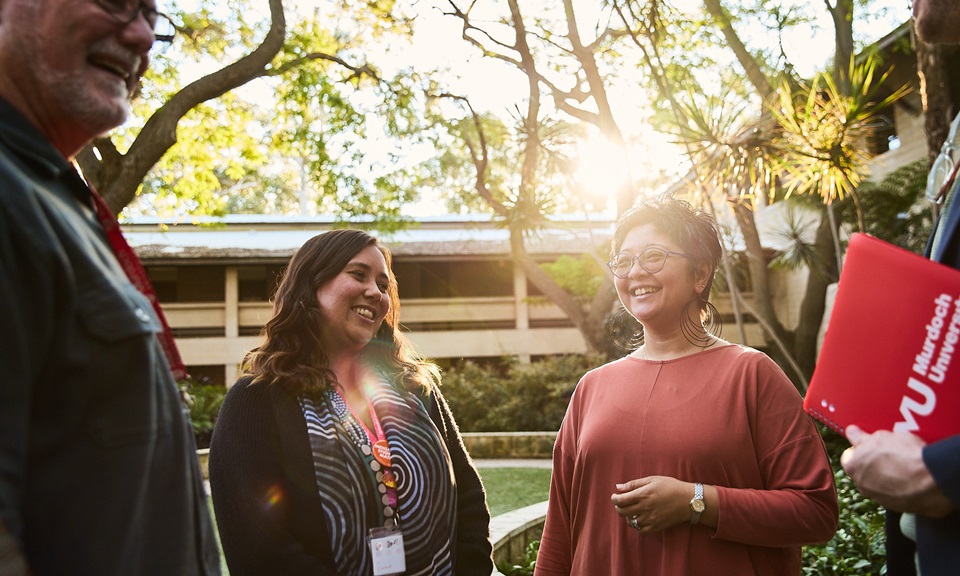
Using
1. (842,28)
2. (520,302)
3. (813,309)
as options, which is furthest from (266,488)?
(520,302)

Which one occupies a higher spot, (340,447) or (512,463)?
(340,447)

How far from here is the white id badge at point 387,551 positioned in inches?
89.3

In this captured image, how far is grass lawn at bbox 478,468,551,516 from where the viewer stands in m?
8.57

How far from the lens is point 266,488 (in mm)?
2246

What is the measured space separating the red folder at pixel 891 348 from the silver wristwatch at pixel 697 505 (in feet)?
2.44

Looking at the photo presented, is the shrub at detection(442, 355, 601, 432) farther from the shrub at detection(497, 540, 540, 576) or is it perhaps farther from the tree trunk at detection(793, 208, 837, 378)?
the shrub at detection(497, 540, 540, 576)

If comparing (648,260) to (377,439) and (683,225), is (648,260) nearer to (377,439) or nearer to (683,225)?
(683,225)

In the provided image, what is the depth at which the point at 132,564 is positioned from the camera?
1.16m

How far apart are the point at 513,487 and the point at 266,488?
765 centimetres

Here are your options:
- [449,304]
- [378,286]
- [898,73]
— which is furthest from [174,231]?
[378,286]

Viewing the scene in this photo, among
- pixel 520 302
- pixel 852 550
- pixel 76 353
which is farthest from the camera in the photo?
pixel 520 302

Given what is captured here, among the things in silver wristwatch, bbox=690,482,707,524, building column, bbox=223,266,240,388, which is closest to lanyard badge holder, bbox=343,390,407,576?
silver wristwatch, bbox=690,482,707,524

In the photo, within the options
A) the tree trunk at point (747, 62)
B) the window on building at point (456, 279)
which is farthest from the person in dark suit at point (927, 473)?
the window on building at point (456, 279)

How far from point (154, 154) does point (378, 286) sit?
7645mm
